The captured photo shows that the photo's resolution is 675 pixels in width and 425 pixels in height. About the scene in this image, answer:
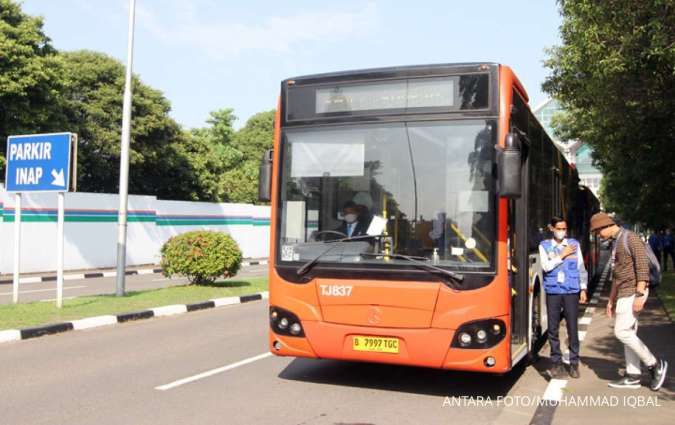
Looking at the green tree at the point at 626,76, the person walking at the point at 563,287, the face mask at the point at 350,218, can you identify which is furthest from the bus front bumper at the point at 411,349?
the green tree at the point at 626,76

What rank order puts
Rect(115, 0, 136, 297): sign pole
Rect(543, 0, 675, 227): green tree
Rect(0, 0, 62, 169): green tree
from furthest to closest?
Rect(0, 0, 62, 169): green tree
Rect(115, 0, 136, 297): sign pole
Rect(543, 0, 675, 227): green tree

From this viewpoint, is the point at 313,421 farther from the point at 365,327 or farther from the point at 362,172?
the point at 362,172

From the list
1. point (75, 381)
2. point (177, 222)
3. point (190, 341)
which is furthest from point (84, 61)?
point (75, 381)

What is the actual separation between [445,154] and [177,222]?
80.4 feet

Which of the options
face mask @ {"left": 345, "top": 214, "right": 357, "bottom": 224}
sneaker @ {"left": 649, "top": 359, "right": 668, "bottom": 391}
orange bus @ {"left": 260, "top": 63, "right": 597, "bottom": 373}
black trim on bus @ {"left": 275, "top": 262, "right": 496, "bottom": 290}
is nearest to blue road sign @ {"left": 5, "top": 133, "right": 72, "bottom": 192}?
orange bus @ {"left": 260, "top": 63, "right": 597, "bottom": 373}

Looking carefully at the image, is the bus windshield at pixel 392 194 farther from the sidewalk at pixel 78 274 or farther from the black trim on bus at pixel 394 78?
the sidewalk at pixel 78 274

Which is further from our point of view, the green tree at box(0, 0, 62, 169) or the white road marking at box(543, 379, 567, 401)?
the green tree at box(0, 0, 62, 169)

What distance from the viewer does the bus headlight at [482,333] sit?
19.9 feet

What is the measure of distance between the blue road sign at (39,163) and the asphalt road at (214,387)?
3373mm

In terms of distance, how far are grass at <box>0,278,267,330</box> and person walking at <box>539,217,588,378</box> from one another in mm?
7350

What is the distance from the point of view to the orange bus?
6.11 meters

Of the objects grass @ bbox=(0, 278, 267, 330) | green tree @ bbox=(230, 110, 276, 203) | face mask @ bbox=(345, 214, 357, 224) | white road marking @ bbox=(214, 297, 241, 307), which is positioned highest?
green tree @ bbox=(230, 110, 276, 203)

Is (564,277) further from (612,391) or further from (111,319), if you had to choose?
(111,319)

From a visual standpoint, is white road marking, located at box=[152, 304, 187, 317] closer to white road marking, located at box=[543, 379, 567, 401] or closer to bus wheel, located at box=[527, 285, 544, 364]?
bus wheel, located at box=[527, 285, 544, 364]
